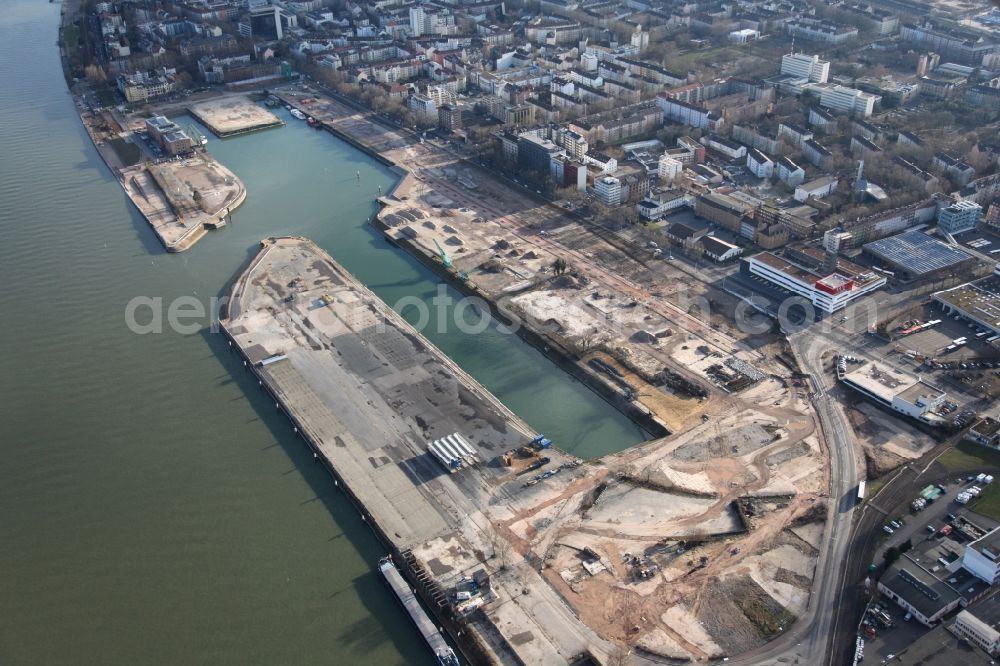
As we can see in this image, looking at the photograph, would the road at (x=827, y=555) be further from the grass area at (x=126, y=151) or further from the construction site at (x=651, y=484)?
the grass area at (x=126, y=151)

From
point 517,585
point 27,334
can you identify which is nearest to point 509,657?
point 517,585

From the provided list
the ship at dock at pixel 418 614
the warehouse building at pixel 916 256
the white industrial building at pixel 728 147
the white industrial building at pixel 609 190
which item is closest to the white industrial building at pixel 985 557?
the ship at dock at pixel 418 614

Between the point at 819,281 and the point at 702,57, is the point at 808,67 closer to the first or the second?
the point at 702,57

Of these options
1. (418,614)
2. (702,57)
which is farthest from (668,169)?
(418,614)

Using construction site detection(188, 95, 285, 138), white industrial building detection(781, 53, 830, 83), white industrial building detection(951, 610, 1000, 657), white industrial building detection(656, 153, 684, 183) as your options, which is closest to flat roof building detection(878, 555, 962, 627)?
white industrial building detection(951, 610, 1000, 657)

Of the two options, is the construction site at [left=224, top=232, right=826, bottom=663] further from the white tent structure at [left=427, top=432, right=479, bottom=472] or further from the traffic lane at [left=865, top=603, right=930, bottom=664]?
the traffic lane at [left=865, top=603, right=930, bottom=664]

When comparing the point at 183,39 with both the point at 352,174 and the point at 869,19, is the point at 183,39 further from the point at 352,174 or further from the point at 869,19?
the point at 869,19
